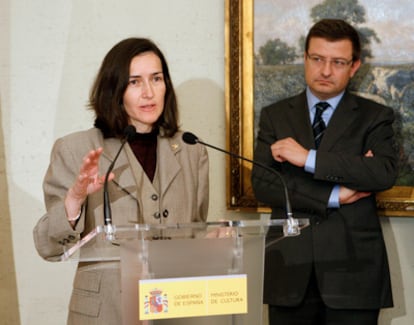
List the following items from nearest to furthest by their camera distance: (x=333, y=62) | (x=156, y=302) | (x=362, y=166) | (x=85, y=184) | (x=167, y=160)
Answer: (x=156, y=302)
(x=85, y=184)
(x=167, y=160)
(x=362, y=166)
(x=333, y=62)

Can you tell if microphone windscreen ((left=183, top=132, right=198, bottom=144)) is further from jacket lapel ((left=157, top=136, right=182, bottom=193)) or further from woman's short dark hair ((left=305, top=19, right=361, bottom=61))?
woman's short dark hair ((left=305, top=19, right=361, bottom=61))

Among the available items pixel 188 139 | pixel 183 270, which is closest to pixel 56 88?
pixel 188 139

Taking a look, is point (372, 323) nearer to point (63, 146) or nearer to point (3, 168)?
point (63, 146)

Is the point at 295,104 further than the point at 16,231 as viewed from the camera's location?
No

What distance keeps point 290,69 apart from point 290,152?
2.75 ft

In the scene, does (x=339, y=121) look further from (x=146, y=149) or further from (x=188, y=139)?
(x=188, y=139)

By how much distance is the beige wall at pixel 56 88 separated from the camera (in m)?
4.21

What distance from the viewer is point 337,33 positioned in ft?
11.7

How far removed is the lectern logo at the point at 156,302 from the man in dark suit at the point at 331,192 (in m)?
1.54

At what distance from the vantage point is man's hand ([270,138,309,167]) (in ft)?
11.0

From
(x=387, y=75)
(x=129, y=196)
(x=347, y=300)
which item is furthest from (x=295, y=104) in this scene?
(x=129, y=196)

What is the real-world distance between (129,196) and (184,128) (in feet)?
5.34

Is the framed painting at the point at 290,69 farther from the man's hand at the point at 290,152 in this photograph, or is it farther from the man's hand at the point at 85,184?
the man's hand at the point at 85,184

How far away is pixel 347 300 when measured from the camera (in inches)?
134
